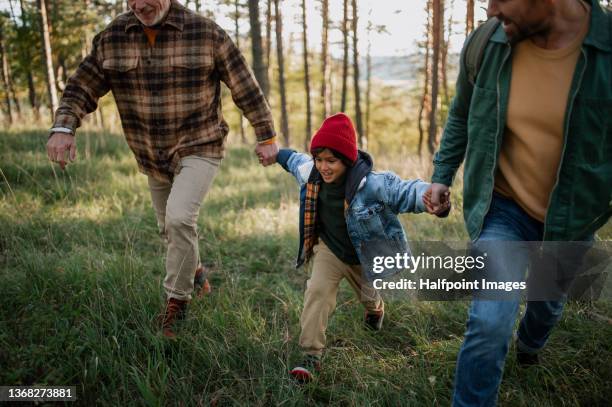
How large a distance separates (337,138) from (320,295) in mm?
1059

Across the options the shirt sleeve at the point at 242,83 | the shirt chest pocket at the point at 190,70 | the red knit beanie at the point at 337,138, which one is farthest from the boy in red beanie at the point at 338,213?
the shirt chest pocket at the point at 190,70

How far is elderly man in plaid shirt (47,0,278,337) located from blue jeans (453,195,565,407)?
201 centimetres

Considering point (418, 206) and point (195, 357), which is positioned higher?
point (418, 206)

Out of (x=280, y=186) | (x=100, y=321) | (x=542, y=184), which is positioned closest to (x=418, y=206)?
(x=542, y=184)

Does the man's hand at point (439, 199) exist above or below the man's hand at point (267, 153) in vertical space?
below

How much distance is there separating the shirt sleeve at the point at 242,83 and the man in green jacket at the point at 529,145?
1.79 metres

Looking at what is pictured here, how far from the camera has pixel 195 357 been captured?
2906 millimetres

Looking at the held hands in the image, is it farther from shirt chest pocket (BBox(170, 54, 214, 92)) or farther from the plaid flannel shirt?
shirt chest pocket (BBox(170, 54, 214, 92))

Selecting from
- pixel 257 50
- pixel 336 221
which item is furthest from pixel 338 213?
pixel 257 50

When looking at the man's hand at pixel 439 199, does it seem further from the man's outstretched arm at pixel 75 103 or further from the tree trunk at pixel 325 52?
the tree trunk at pixel 325 52

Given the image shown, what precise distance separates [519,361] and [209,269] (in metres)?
3.18

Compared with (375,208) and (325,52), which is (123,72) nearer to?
(375,208)

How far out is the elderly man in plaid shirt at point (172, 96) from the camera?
10.9ft

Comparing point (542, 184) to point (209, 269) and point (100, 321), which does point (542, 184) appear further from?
point (209, 269)
